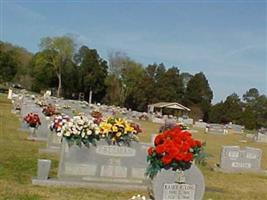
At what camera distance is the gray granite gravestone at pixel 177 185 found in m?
8.23

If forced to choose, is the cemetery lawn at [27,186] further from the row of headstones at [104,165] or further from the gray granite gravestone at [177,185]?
the gray granite gravestone at [177,185]

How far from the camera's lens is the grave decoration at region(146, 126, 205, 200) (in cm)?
806

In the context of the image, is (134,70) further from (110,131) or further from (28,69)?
(110,131)

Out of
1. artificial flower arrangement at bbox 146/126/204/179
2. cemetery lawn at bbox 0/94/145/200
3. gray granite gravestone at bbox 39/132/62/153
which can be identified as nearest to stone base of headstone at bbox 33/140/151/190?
cemetery lawn at bbox 0/94/145/200

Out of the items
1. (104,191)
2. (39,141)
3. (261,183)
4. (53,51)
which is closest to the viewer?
(104,191)

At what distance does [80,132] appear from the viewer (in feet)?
35.0

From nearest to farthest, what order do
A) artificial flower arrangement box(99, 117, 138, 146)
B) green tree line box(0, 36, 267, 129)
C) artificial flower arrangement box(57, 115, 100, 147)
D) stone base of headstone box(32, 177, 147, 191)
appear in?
stone base of headstone box(32, 177, 147, 191), artificial flower arrangement box(57, 115, 100, 147), artificial flower arrangement box(99, 117, 138, 146), green tree line box(0, 36, 267, 129)

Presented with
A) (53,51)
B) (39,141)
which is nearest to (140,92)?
(53,51)

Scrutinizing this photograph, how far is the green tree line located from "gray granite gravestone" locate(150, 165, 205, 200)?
77.9 metres

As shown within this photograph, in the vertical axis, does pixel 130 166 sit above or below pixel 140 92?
below

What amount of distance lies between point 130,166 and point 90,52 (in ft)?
285

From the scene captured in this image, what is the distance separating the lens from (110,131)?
10961 millimetres

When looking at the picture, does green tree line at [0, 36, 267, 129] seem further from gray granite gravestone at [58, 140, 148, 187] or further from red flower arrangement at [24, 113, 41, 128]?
gray granite gravestone at [58, 140, 148, 187]

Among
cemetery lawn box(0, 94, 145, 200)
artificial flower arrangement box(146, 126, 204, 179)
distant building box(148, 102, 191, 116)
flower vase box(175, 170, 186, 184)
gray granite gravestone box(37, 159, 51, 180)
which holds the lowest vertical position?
cemetery lawn box(0, 94, 145, 200)
